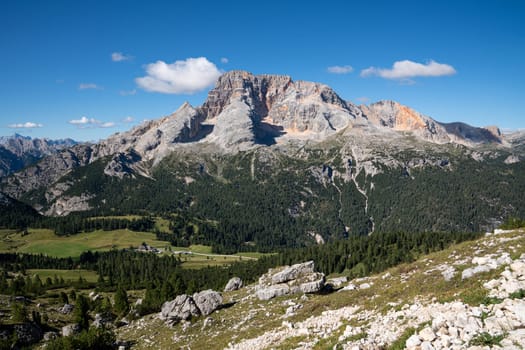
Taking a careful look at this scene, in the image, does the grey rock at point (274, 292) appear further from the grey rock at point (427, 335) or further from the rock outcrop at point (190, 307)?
the grey rock at point (427, 335)

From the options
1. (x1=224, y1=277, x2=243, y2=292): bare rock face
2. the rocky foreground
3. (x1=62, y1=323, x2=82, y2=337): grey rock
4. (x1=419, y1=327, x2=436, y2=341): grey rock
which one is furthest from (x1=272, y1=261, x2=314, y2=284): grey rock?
(x1=419, y1=327, x2=436, y2=341): grey rock

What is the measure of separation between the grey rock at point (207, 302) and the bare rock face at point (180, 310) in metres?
0.85

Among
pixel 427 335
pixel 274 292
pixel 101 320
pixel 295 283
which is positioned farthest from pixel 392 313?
pixel 101 320

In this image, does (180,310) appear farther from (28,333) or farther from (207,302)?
(28,333)

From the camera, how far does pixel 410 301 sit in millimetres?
34406

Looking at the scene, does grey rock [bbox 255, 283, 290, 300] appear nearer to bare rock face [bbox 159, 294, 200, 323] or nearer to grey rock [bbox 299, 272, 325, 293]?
grey rock [bbox 299, 272, 325, 293]

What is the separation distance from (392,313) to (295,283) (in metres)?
38.9

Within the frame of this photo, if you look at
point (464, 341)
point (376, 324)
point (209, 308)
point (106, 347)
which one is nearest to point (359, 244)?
point (209, 308)

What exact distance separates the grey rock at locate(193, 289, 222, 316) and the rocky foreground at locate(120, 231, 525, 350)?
4.58 ft

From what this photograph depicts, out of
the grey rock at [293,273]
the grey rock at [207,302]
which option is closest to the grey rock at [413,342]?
the grey rock at [207,302]

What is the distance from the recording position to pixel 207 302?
67438 millimetres

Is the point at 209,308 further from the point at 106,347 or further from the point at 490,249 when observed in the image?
the point at 490,249

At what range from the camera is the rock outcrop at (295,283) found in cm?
6469

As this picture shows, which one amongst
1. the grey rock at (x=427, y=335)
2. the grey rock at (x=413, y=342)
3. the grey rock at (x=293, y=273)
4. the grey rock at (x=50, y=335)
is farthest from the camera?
the grey rock at (x=50, y=335)
